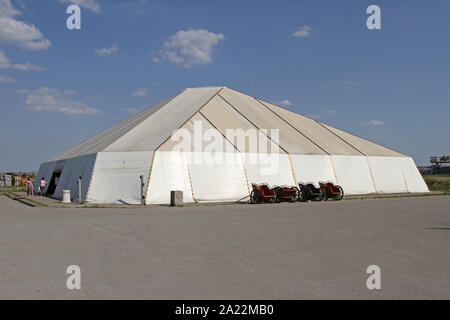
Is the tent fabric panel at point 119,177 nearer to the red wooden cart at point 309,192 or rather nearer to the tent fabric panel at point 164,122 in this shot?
the tent fabric panel at point 164,122

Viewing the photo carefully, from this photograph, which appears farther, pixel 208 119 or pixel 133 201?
pixel 208 119

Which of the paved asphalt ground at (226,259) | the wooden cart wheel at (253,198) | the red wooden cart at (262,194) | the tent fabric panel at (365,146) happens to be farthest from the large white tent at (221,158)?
the paved asphalt ground at (226,259)

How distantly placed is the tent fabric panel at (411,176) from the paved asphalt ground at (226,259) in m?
21.5

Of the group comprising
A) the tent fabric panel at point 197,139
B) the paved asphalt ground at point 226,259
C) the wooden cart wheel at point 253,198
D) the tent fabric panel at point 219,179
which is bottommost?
the paved asphalt ground at point 226,259

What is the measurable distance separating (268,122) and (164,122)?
7354 millimetres

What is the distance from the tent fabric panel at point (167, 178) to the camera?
2185 centimetres

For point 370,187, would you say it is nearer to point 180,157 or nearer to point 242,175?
point 242,175

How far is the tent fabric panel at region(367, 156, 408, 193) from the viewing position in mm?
30922

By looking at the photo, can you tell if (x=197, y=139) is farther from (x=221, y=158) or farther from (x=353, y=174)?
(x=353, y=174)

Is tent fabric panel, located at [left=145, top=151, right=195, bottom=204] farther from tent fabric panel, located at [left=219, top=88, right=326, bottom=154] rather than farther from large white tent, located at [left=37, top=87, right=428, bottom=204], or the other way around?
tent fabric panel, located at [left=219, top=88, right=326, bottom=154]

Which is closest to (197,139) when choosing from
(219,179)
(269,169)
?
(219,179)
